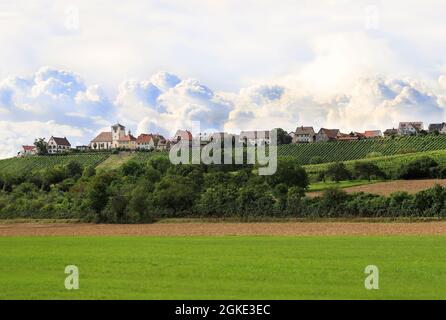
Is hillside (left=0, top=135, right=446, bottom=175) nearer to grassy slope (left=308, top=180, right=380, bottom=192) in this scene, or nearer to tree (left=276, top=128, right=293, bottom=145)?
grassy slope (left=308, top=180, right=380, bottom=192)

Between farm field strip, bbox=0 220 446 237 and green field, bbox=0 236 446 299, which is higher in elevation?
farm field strip, bbox=0 220 446 237

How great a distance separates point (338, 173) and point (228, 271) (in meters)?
89.6

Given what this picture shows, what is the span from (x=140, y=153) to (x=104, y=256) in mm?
145254

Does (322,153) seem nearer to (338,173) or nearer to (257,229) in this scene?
(338,173)

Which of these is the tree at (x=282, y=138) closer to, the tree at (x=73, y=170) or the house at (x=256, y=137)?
the house at (x=256, y=137)

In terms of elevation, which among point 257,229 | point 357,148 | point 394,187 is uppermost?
point 357,148

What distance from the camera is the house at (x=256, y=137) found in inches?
7269

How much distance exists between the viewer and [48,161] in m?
181

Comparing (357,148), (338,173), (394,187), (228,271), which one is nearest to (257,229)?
(394,187)

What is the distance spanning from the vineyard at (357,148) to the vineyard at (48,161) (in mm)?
49729

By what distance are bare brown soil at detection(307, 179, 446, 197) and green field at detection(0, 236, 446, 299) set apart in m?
43.7

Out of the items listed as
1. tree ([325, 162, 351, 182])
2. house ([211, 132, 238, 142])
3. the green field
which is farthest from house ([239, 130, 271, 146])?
the green field

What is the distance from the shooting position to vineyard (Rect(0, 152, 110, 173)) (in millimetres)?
176000
